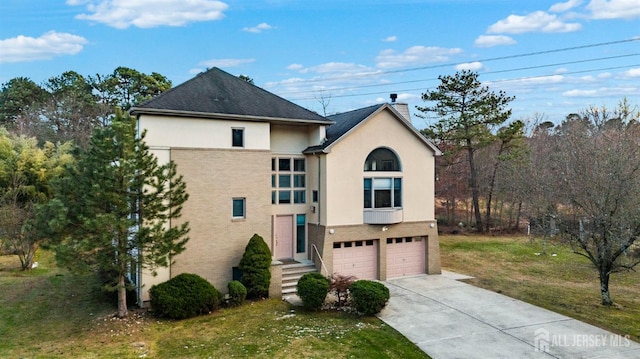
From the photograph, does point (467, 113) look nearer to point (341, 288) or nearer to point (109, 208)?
A: point (341, 288)

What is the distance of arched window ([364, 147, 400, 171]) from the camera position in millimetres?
16859

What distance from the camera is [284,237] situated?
16828mm

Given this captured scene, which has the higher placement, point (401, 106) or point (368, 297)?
point (401, 106)

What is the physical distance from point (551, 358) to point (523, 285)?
25.5 ft

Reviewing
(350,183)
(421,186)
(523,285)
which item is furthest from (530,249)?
(350,183)

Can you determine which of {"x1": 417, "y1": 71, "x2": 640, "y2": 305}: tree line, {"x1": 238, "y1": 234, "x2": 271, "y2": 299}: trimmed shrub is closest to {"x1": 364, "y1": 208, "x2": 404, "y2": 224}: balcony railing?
{"x1": 238, "y1": 234, "x2": 271, "y2": 299}: trimmed shrub

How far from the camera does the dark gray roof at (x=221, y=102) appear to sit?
539 inches

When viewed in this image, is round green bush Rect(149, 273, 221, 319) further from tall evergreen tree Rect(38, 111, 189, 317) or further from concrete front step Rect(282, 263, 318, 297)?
concrete front step Rect(282, 263, 318, 297)

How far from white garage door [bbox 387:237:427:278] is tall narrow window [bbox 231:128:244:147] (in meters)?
7.42

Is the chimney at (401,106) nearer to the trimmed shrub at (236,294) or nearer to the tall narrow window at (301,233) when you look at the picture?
the tall narrow window at (301,233)

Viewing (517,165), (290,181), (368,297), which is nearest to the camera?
(368,297)

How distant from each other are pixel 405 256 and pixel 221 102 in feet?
32.8

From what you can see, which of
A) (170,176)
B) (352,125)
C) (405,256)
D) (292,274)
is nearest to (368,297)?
(292,274)

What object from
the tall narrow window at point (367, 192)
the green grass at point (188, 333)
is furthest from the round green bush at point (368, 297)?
the tall narrow window at point (367, 192)
